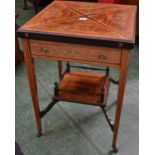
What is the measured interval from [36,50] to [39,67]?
109 cm

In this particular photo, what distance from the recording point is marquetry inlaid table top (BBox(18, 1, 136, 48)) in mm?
990

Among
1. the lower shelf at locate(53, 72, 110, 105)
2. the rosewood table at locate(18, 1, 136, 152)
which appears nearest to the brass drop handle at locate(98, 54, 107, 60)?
the rosewood table at locate(18, 1, 136, 152)

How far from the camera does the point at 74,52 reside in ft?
3.45

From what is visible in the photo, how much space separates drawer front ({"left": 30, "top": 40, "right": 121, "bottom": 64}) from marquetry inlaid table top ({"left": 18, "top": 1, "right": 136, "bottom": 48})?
0.03 m

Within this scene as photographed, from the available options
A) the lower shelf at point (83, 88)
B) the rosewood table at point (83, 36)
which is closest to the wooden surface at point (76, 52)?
the rosewood table at point (83, 36)

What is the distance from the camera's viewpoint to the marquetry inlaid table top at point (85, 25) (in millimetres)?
990

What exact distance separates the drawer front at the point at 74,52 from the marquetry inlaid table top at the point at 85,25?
0.03 m

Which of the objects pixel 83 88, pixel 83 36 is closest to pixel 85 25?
pixel 83 36

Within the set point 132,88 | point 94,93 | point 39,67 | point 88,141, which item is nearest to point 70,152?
point 88,141

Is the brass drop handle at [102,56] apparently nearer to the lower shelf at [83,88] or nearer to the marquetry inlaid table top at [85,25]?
the marquetry inlaid table top at [85,25]

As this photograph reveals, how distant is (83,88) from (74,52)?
1.68ft

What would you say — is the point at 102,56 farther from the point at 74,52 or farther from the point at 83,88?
the point at 83,88

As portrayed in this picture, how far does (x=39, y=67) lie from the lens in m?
2.17
